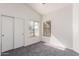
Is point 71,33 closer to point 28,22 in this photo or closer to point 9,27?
point 28,22

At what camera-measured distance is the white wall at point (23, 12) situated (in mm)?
4223

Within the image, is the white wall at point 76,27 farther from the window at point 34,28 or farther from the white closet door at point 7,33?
the white closet door at point 7,33

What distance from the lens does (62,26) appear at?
545 cm

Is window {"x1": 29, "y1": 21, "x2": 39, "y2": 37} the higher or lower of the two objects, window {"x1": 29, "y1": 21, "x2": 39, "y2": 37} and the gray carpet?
the higher

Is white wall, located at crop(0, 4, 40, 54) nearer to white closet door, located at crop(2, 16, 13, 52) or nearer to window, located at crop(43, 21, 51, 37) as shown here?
white closet door, located at crop(2, 16, 13, 52)

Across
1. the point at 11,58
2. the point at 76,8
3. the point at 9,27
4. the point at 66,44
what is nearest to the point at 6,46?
the point at 9,27

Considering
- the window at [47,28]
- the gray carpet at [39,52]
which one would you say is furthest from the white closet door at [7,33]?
the window at [47,28]

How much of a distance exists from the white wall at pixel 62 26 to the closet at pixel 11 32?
95.7 inches

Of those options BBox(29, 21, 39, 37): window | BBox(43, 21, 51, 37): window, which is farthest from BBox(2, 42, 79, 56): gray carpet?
BBox(43, 21, 51, 37): window

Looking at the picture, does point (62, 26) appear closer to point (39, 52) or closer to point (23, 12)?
point (39, 52)

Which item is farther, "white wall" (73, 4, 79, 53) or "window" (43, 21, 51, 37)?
"window" (43, 21, 51, 37)

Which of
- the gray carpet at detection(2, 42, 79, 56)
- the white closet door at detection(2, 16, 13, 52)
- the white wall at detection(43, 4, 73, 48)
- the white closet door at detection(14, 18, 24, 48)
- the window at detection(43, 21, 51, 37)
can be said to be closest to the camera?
the gray carpet at detection(2, 42, 79, 56)

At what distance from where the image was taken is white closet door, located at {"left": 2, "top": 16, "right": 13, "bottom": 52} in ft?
13.7

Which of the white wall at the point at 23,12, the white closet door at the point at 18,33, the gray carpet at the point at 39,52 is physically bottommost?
the gray carpet at the point at 39,52
